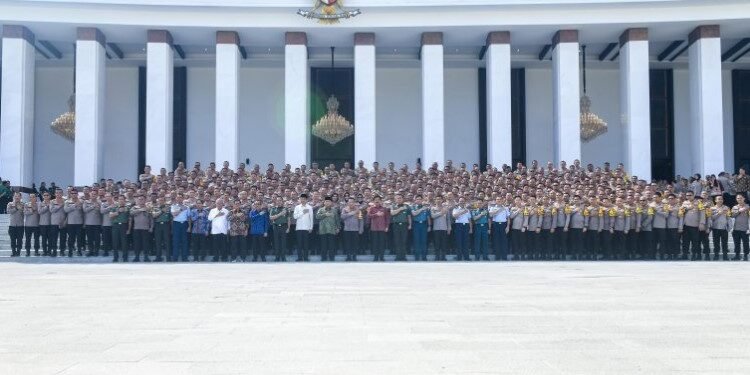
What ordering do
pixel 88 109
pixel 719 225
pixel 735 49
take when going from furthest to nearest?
pixel 735 49, pixel 88 109, pixel 719 225

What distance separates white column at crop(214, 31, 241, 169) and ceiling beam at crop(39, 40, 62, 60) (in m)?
6.71

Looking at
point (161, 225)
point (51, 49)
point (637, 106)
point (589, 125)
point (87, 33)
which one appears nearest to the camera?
point (161, 225)

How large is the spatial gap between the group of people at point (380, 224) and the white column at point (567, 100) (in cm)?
721

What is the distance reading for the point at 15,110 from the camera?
24.8 meters

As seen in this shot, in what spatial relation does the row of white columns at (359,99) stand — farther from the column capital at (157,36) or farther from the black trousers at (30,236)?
the black trousers at (30,236)

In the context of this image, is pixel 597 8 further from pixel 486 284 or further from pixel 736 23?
pixel 486 284

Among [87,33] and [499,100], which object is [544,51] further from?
[87,33]

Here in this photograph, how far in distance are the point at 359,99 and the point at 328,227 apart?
10.2m

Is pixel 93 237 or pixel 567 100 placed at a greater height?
pixel 567 100

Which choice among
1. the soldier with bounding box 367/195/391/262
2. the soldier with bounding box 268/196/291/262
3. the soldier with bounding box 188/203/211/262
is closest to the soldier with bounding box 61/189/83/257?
the soldier with bounding box 188/203/211/262

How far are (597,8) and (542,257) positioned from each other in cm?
1154

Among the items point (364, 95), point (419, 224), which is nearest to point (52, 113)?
point (364, 95)

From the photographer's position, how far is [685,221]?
17.5 metres

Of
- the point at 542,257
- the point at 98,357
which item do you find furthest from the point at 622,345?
Answer: the point at 542,257
